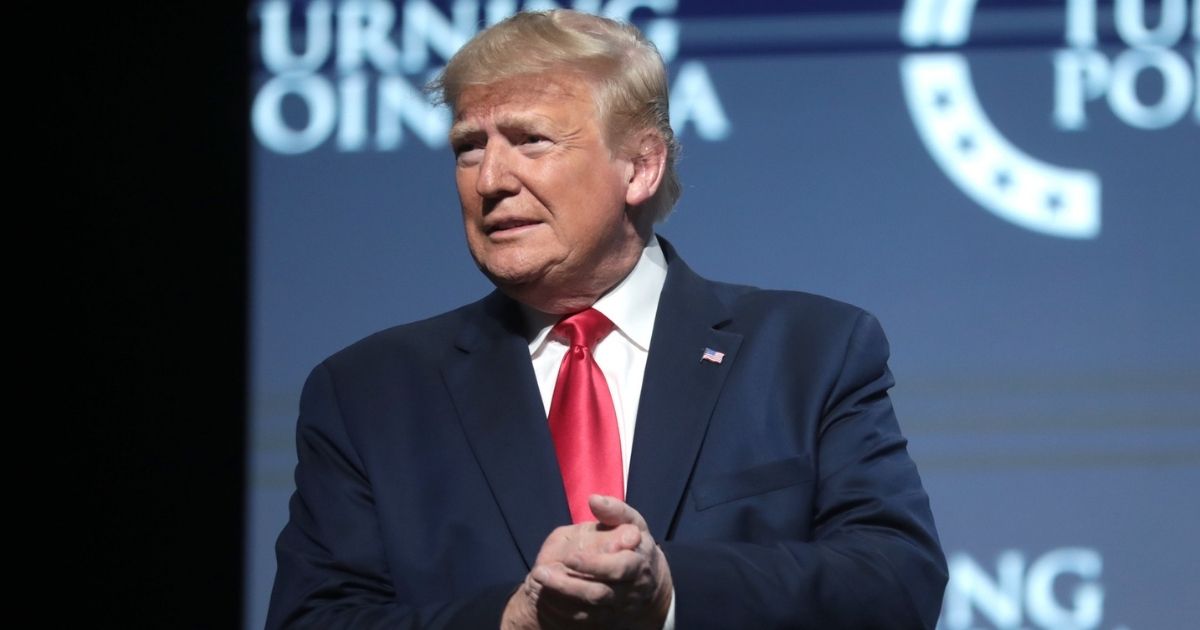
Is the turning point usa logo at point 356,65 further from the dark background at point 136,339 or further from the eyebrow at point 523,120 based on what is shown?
the eyebrow at point 523,120

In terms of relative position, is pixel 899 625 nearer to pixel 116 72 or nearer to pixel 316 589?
pixel 316 589

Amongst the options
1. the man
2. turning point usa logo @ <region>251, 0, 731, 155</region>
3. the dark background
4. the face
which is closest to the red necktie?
the man

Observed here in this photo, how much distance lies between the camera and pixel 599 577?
147 cm

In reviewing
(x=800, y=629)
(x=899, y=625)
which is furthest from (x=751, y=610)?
(x=899, y=625)

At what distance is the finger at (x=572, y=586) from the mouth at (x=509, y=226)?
1.66 ft

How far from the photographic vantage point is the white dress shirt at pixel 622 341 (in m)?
1.89

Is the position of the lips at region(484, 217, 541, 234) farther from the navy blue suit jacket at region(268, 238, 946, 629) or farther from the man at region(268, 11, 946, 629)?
the navy blue suit jacket at region(268, 238, 946, 629)

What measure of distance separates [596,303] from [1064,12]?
136cm

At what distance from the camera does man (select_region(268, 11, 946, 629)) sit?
1.69m

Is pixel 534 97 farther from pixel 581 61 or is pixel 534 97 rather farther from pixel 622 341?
→ pixel 622 341

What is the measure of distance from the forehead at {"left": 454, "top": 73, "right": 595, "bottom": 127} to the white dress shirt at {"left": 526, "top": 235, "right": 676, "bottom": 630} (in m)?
0.23

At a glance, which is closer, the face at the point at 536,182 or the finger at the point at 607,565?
the finger at the point at 607,565

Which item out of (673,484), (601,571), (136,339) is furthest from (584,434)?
(136,339)

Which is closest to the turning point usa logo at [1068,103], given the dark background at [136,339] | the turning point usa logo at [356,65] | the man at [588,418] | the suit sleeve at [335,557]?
the turning point usa logo at [356,65]
